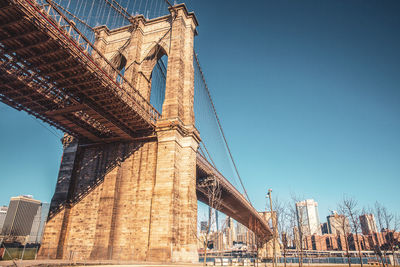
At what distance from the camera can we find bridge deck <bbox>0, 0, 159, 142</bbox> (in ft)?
43.7

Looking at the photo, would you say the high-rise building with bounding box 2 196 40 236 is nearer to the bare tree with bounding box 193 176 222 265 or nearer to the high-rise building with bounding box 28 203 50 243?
the high-rise building with bounding box 28 203 50 243

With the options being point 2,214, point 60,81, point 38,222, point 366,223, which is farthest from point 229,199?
point 2,214

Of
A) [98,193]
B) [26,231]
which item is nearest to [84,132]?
[98,193]

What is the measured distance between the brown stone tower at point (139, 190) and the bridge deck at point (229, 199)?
22.5 feet

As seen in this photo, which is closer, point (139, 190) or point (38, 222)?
point (139, 190)

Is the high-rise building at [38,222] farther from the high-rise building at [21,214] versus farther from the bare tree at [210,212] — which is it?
the bare tree at [210,212]

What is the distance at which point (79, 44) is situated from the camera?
1561 centimetres

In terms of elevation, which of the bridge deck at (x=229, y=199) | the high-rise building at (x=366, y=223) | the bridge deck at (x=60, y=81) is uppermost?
the bridge deck at (x=60, y=81)

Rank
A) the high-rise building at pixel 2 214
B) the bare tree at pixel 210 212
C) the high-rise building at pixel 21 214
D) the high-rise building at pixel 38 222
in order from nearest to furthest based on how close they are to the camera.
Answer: the bare tree at pixel 210 212, the high-rise building at pixel 21 214, the high-rise building at pixel 38 222, the high-rise building at pixel 2 214

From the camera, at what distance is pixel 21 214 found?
99.9 m

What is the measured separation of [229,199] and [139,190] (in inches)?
1064

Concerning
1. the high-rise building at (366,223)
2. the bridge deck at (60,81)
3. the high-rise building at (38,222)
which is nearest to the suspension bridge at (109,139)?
the bridge deck at (60,81)

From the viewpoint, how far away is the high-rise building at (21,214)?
95688 millimetres

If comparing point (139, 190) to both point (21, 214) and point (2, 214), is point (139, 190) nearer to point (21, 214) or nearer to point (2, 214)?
point (21, 214)
